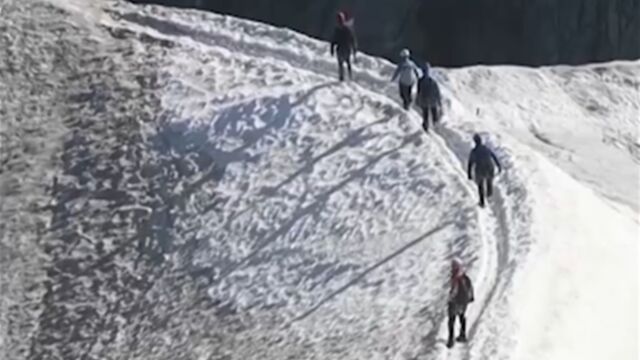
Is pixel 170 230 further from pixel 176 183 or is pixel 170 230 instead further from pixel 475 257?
pixel 475 257

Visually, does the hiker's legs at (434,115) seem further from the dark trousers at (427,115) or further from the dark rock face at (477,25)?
the dark rock face at (477,25)

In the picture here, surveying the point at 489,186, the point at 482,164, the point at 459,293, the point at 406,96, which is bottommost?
the point at 489,186

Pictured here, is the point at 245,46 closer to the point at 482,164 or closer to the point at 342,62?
the point at 342,62

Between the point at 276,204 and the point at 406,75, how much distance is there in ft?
13.4

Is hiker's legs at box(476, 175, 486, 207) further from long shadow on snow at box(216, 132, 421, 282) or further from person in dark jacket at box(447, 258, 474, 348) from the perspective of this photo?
person in dark jacket at box(447, 258, 474, 348)

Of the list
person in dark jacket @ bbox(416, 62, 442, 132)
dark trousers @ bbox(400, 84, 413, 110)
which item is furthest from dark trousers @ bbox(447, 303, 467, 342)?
dark trousers @ bbox(400, 84, 413, 110)

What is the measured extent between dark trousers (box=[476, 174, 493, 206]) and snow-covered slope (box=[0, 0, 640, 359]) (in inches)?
9.8

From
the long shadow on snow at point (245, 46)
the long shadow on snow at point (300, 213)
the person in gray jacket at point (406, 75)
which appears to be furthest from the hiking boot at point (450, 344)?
the long shadow on snow at point (245, 46)

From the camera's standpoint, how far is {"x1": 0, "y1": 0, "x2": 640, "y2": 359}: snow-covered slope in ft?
100

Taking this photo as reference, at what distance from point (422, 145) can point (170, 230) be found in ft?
18.0

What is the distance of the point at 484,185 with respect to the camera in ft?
109

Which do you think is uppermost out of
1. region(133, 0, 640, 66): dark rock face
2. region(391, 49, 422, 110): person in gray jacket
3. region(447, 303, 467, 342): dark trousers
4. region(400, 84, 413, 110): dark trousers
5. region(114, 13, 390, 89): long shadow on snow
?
region(391, 49, 422, 110): person in gray jacket

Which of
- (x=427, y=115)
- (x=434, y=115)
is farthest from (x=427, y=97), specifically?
(x=434, y=115)

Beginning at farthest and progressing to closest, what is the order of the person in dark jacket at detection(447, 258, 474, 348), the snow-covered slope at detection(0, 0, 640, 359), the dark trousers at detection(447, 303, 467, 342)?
1. the snow-covered slope at detection(0, 0, 640, 359)
2. the dark trousers at detection(447, 303, 467, 342)
3. the person in dark jacket at detection(447, 258, 474, 348)
